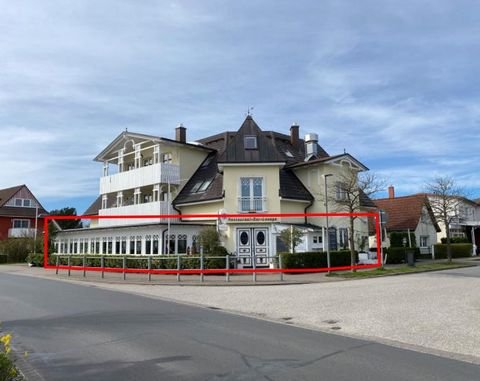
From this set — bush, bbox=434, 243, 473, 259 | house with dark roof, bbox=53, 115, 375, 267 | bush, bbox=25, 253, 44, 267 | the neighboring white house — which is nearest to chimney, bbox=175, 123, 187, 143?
house with dark roof, bbox=53, 115, 375, 267

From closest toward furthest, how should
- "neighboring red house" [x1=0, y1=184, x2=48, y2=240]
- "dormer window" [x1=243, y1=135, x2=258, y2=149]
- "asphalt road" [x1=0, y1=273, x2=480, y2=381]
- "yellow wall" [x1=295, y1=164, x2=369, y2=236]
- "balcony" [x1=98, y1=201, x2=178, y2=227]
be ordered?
"asphalt road" [x1=0, y1=273, x2=480, y2=381]
"dormer window" [x1=243, y1=135, x2=258, y2=149]
"yellow wall" [x1=295, y1=164, x2=369, y2=236]
"balcony" [x1=98, y1=201, x2=178, y2=227]
"neighboring red house" [x1=0, y1=184, x2=48, y2=240]

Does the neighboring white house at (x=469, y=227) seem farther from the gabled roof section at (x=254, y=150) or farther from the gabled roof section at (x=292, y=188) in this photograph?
the gabled roof section at (x=292, y=188)

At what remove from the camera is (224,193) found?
103 feet

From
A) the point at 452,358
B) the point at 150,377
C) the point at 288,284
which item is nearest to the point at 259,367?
the point at 150,377

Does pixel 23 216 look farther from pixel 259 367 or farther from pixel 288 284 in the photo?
pixel 259 367

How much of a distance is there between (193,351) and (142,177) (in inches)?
1154

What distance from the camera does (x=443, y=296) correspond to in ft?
49.8

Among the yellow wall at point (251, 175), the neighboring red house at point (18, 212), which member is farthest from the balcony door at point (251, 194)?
the neighboring red house at point (18, 212)

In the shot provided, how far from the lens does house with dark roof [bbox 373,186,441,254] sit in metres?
42.9

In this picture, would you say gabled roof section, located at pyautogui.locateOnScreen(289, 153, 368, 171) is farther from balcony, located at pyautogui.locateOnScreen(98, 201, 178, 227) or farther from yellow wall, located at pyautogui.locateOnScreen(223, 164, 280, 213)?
balcony, located at pyautogui.locateOnScreen(98, 201, 178, 227)

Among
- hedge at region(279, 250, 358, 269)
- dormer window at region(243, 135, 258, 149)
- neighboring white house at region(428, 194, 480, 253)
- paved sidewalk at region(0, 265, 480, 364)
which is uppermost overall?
dormer window at region(243, 135, 258, 149)

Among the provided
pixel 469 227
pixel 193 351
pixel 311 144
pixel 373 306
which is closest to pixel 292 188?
pixel 311 144

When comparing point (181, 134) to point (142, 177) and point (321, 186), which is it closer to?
point (142, 177)

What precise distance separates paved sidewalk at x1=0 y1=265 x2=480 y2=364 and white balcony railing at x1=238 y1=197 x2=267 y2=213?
404 inches
